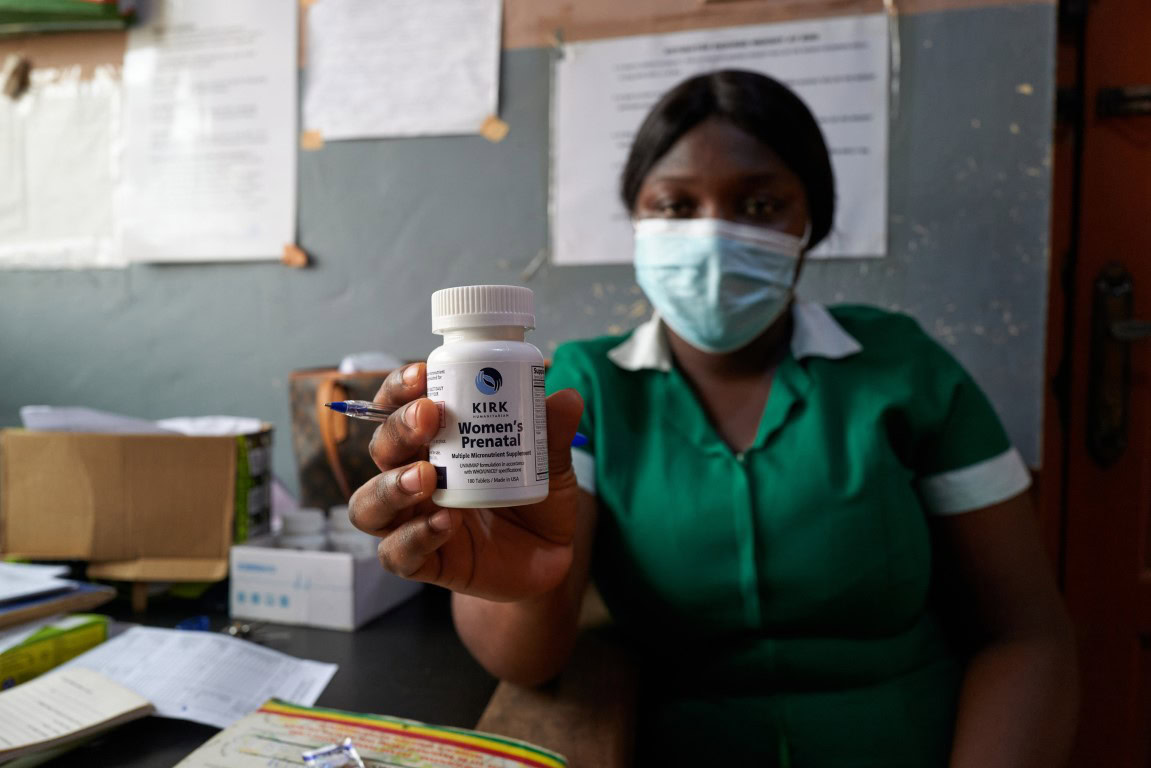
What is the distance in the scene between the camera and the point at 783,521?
0.87 m

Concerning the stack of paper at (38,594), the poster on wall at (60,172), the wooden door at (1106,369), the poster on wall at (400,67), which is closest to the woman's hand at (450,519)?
the stack of paper at (38,594)

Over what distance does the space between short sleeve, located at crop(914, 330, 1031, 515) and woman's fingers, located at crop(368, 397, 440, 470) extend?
0.69 metres

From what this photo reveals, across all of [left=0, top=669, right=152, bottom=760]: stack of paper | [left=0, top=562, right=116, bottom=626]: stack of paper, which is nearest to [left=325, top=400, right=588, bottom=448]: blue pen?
[left=0, top=669, right=152, bottom=760]: stack of paper

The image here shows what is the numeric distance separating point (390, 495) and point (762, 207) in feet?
2.14

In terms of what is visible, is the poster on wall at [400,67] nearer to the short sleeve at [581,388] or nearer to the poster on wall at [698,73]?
the poster on wall at [698,73]

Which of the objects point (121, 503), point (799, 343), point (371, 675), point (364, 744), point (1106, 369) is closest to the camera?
point (364, 744)

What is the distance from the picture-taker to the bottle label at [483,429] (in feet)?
1.63

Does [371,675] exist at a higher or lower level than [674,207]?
lower

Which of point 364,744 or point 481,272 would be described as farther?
point 481,272

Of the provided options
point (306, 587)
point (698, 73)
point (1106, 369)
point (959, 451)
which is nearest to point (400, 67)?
point (698, 73)

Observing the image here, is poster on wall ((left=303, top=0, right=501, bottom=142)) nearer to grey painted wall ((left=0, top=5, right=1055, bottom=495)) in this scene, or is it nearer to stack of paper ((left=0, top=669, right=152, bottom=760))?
grey painted wall ((left=0, top=5, right=1055, bottom=495))

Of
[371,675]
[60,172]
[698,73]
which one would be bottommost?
[371,675]

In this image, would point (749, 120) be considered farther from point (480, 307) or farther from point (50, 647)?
point (50, 647)

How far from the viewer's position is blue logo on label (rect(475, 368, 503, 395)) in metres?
0.50
